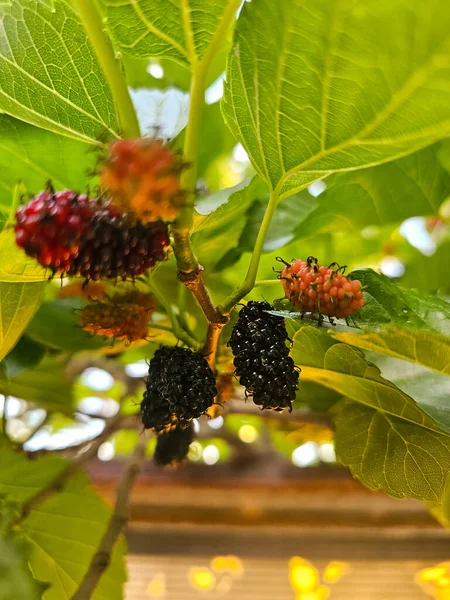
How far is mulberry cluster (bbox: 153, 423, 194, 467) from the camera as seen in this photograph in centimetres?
62

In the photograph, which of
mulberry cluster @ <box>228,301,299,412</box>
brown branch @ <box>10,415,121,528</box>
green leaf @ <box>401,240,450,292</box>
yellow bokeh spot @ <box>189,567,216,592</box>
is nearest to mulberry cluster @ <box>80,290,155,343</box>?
mulberry cluster @ <box>228,301,299,412</box>

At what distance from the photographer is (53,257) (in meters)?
0.30

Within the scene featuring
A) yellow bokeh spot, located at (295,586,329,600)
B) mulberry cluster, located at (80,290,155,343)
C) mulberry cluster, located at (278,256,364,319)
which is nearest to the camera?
mulberry cluster, located at (278,256,364,319)

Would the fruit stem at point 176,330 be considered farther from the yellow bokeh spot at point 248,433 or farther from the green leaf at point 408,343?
the yellow bokeh spot at point 248,433

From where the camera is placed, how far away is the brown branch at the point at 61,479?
1.99 ft

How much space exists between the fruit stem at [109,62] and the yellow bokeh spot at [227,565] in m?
0.94

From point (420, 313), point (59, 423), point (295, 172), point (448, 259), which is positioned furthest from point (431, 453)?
point (59, 423)

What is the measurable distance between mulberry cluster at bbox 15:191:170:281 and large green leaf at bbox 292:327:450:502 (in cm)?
17

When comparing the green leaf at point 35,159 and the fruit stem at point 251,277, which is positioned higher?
the green leaf at point 35,159

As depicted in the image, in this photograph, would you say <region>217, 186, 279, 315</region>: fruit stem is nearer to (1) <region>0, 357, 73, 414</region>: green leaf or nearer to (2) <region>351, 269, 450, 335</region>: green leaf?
(2) <region>351, 269, 450, 335</region>: green leaf

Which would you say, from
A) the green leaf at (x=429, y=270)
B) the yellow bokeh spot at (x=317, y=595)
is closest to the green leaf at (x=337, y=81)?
the green leaf at (x=429, y=270)

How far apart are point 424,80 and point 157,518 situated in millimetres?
944

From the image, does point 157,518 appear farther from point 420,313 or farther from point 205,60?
point 205,60

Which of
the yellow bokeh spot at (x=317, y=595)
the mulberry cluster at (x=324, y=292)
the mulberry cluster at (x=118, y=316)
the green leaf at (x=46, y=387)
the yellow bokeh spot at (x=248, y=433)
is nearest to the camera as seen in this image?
the mulberry cluster at (x=324, y=292)
